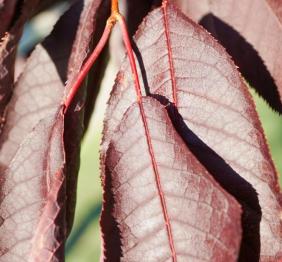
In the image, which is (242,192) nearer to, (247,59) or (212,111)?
(212,111)

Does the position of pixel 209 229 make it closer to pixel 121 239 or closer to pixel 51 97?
pixel 121 239

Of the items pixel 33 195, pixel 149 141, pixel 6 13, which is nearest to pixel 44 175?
pixel 33 195

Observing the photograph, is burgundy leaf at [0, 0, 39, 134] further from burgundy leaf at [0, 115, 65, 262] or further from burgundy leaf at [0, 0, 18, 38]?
burgundy leaf at [0, 115, 65, 262]

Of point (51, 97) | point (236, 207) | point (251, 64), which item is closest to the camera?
point (236, 207)

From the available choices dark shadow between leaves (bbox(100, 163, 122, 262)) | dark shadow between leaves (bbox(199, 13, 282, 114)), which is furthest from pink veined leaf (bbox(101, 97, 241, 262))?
dark shadow between leaves (bbox(199, 13, 282, 114))

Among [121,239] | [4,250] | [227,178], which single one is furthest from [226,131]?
[4,250]

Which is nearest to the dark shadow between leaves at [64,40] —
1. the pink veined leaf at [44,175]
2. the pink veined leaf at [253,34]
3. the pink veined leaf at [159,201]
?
the pink veined leaf at [44,175]

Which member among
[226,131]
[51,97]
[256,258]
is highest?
[51,97]
